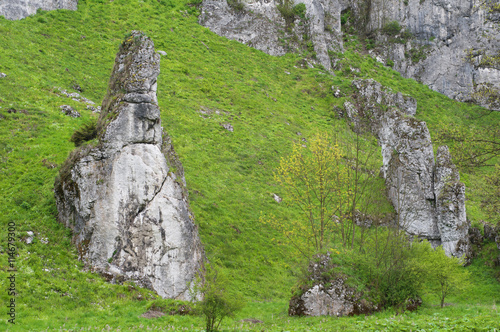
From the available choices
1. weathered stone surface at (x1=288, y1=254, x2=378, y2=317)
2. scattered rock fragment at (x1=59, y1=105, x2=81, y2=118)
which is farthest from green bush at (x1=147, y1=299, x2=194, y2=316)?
scattered rock fragment at (x1=59, y1=105, x2=81, y2=118)

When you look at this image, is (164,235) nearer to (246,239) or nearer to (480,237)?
(246,239)

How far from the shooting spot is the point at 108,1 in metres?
51.2

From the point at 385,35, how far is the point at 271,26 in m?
22.6

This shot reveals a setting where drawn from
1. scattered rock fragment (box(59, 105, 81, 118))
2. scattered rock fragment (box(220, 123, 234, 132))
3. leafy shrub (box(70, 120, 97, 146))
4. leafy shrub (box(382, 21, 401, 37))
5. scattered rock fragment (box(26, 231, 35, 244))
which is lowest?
scattered rock fragment (box(26, 231, 35, 244))

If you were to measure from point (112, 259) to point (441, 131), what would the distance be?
49.8 feet

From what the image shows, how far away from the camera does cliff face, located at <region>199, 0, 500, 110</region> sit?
5706 cm

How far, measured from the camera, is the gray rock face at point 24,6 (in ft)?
131

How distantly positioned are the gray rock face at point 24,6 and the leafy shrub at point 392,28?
51.6 m

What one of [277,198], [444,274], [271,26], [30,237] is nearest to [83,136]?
[30,237]

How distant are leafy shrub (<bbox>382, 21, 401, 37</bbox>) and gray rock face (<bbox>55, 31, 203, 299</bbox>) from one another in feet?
191

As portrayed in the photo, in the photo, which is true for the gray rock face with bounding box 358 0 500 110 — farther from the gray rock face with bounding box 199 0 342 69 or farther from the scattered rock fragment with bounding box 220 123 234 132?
the scattered rock fragment with bounding box 220 123 234 132

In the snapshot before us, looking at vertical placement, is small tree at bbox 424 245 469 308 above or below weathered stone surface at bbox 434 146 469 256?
below

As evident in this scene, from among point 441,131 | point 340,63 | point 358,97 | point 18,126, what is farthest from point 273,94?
point 441,131

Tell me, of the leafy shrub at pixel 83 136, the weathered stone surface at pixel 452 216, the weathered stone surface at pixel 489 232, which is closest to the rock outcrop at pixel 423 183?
the weathered stone surface at pixel 452 216
